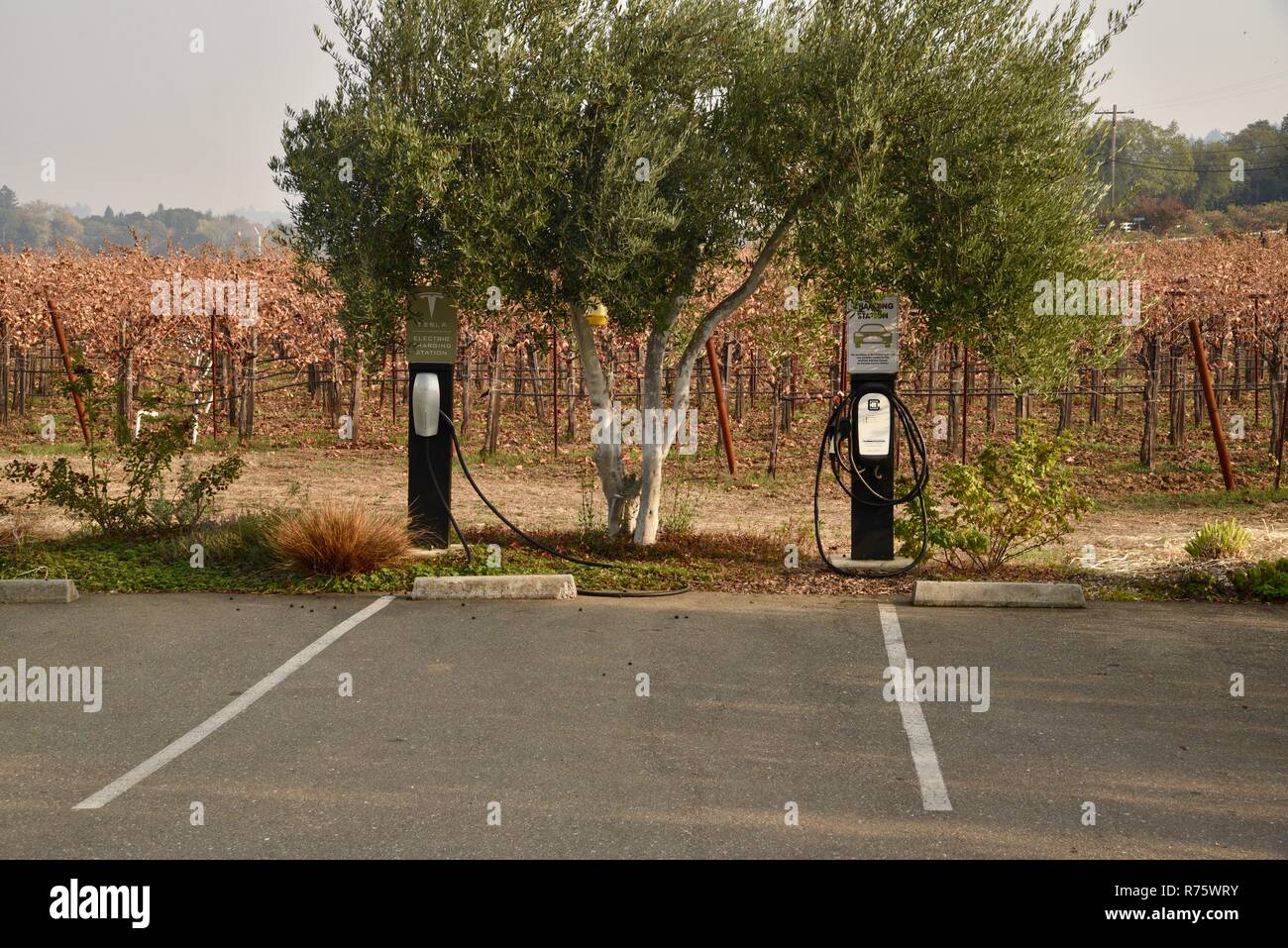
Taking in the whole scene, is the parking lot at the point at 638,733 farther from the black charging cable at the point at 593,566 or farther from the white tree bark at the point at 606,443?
the white tree bark at the point at 606,443

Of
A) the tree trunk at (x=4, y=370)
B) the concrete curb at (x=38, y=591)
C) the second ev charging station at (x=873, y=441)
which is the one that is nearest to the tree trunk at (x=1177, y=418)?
the second ev charging station at (x=873, y=441)

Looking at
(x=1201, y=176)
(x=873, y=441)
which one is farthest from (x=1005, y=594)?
(x=1201, y=176)

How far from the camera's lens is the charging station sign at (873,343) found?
11.5m

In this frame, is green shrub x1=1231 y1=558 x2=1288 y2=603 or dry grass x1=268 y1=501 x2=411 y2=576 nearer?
green shrub x1=1231 y1=558 x2=1288 y2=603

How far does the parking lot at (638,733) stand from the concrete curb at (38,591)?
207 millimetres

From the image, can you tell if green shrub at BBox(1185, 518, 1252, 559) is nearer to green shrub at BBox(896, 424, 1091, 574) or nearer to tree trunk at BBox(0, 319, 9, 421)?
green shrub at BBox(896, 424, 1091, 574)

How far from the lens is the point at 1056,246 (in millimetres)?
10555

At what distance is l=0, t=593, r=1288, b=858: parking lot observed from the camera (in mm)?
5555

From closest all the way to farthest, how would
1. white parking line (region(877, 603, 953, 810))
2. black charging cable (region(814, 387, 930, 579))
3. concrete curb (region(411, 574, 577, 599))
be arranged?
1. white parking line (region(877, 603, 953, 810))
2. concrete curb (region(411, 574, 577, 599))
3. black charging cable (region(814, 387, 930, 579))

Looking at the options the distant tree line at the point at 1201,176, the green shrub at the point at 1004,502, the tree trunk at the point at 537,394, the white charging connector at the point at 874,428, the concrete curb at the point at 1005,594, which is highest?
the distant tree line at the point at 1201,176

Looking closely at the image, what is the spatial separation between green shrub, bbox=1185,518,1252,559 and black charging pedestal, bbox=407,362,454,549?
700 centimetres

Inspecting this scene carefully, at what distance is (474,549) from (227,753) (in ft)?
17.4

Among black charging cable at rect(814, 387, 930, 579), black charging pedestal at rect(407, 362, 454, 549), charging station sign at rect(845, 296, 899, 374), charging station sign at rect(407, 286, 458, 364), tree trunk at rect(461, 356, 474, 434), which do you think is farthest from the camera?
tree trunk at rect(461, 356, 474, 434)

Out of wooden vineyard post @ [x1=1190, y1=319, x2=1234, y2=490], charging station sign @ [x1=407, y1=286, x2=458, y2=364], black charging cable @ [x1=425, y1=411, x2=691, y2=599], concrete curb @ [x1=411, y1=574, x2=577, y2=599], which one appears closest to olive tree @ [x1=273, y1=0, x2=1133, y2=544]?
charging station sign @ [x1=407, y1=286, x2=458, y2=364]
